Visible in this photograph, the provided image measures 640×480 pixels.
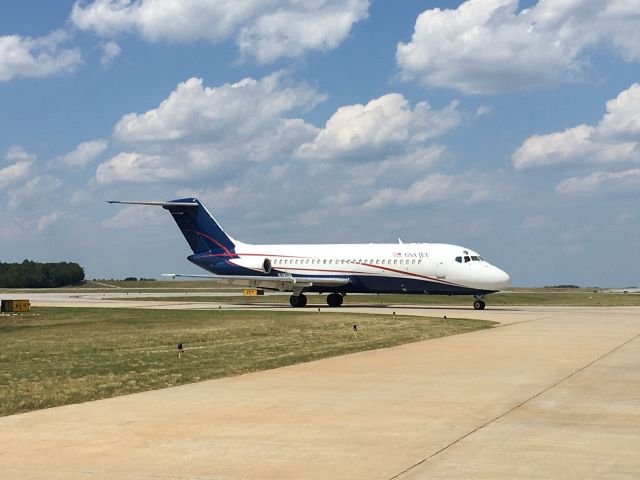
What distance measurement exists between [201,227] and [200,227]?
77 mm

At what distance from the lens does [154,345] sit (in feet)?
74.5

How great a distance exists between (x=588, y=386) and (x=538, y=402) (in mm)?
2268

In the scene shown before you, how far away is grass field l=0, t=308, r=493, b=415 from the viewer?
1480 cm

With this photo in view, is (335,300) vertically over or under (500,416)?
over

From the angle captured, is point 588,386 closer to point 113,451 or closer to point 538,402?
point 538,402

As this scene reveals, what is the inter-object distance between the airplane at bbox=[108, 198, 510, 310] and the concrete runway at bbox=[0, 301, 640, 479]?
27.7 metres

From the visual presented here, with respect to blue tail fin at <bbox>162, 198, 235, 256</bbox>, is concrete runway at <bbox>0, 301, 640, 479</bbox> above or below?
below

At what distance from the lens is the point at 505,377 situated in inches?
630

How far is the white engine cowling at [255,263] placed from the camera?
174 ft

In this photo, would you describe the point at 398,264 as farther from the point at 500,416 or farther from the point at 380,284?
the point at 500,416

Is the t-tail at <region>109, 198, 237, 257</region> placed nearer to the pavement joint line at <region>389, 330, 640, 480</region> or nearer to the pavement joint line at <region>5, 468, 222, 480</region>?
the pavement joint line at <region>389, 330, 640, 480</region>

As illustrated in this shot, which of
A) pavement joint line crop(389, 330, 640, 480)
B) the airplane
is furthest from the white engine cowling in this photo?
pavement joint line crop(389, 330, 640, 480)

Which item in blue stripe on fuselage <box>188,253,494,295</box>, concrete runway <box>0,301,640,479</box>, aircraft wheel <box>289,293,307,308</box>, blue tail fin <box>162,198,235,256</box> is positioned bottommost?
concrete runway <box>0,301,640,479</box>

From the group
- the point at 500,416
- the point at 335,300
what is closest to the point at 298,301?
the point at 335,300
